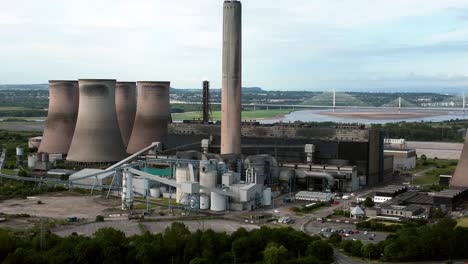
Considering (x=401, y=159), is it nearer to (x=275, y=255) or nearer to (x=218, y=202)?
(x=218, y=202)

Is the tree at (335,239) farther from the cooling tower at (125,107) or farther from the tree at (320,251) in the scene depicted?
the cooling tower at (125,107)

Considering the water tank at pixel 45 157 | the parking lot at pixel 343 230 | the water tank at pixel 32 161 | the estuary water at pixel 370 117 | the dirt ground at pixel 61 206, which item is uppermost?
the estuary water at pixel 370 117

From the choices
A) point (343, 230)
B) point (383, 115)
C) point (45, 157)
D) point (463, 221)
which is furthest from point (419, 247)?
point (383, 115)

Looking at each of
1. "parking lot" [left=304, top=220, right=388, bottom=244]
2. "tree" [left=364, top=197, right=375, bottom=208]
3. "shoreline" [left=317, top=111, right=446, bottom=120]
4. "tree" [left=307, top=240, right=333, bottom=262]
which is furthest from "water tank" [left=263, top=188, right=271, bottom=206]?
"shoreline" [left=317, top=111, right=446, bottom=120]

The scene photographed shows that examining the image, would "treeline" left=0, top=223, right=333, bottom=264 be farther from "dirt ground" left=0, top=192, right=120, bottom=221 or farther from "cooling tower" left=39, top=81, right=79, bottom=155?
"cooling tower" left=39, top=81, right=79, bottom=155

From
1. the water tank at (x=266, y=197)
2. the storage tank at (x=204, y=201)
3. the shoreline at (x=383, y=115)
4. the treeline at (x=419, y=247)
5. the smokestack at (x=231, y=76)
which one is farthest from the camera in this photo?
the shoreline at (x=383, y=115)

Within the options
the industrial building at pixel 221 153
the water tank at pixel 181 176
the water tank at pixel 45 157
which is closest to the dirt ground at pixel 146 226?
the industrial building at pixel 221 153
